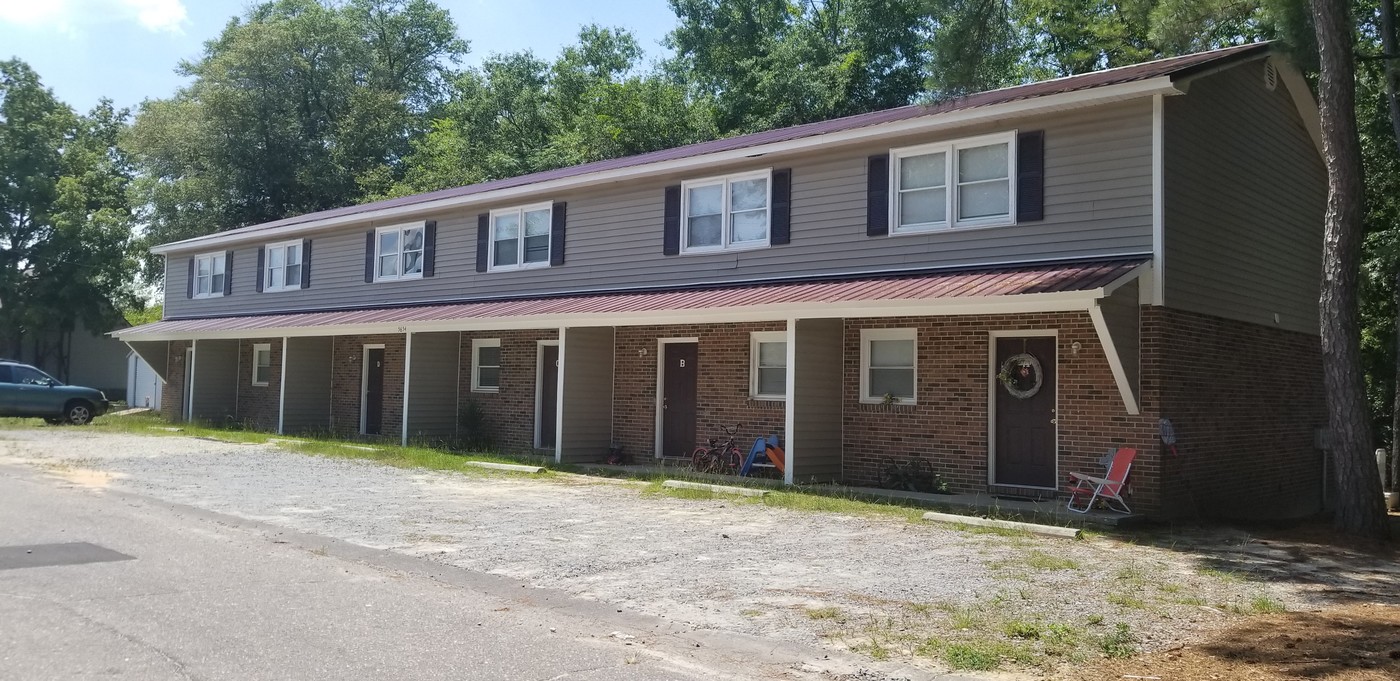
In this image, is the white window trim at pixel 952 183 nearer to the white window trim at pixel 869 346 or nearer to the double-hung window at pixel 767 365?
the white window trim at pixel 869 346

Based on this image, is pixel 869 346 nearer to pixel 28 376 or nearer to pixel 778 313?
pixel 778 313

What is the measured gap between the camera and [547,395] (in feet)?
63.6

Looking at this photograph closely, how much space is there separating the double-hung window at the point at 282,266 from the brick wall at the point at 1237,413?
20.0m

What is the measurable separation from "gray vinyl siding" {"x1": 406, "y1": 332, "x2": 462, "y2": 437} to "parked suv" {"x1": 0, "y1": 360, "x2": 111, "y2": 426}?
1075 centimetres

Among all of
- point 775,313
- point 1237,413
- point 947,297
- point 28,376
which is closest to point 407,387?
point 775,313

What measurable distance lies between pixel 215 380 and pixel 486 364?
990cm

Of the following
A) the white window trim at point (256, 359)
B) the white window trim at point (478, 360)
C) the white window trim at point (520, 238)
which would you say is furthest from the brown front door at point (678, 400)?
the white window trim at point (256, 359)

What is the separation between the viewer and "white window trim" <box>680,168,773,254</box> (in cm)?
1597

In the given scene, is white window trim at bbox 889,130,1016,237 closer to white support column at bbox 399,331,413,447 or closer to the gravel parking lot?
the gravel parking lot

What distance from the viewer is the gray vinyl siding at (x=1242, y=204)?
1261 cm

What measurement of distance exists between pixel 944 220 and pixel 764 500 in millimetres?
4506

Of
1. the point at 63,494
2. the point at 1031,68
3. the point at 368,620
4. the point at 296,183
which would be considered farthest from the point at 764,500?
the point at 296,183

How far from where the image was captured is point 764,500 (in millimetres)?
12719

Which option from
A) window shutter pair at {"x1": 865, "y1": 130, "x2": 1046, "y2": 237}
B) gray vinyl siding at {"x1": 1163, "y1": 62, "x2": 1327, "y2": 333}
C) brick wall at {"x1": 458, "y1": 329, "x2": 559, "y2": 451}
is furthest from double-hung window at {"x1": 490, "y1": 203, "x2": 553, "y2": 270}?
gray vinyl siding at {"x1": 1163, "y1": 62, "x2": 1327, "y2": 333}
